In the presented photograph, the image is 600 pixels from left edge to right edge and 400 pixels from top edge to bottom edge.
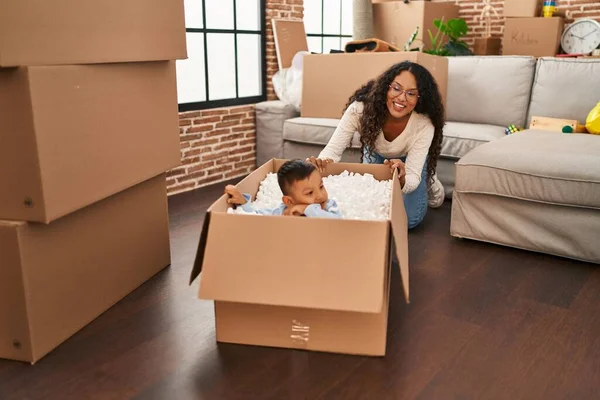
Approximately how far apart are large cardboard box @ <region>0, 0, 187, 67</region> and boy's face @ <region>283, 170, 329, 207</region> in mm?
680

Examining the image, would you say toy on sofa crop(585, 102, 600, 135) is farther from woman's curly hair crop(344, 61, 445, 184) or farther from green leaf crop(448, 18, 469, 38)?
green leaf crop(448, 18, 469, 38)

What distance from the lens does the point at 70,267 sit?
1.69m

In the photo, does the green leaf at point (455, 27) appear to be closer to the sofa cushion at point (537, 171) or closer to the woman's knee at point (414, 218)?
the sofa cushion at point (537, 171)

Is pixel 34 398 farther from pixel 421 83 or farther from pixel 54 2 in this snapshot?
pixel 421 83

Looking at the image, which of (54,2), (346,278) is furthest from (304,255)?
(54,2)

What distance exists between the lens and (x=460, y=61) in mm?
3627

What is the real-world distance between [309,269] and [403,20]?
13.2 ft

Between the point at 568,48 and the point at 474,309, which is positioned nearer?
the point at 474,309

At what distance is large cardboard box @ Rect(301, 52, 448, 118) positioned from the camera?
132 inches

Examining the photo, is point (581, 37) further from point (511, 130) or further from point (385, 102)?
point (385, 102)

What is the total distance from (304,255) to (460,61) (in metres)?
2.63

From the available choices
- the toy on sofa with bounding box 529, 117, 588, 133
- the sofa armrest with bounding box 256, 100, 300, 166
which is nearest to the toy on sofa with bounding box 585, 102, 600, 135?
the toy on sofa with bounding box 529, 117, 588, 133

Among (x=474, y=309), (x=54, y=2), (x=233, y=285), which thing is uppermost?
(x=54, y=2)

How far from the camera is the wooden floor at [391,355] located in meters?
1.45
